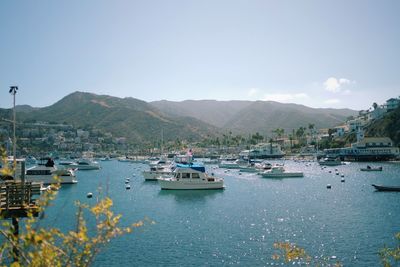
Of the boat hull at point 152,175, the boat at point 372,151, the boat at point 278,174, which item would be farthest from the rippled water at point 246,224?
the boat at point 372,151

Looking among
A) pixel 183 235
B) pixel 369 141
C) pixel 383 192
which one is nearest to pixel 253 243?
pixel 183 235

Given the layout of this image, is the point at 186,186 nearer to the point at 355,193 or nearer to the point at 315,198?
the point at 315,198

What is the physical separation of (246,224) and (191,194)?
24.6 meters

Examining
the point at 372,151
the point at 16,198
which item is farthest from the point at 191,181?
the point at 372,151

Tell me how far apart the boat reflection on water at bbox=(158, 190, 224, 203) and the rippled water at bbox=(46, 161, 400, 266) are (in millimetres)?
165

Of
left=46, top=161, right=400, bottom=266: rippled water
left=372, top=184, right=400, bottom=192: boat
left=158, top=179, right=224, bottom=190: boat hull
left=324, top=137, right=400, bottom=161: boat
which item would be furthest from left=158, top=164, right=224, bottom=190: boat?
left=324, top=137, right=400, bottom=161: boat

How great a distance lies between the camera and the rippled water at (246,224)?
1207 inches

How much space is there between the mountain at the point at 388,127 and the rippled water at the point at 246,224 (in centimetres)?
11485

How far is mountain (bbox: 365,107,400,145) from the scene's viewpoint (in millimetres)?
173525

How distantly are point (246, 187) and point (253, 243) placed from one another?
4337 centimetres

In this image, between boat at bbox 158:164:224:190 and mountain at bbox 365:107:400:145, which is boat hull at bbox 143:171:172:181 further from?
mountain at bbox 365:107:400:145

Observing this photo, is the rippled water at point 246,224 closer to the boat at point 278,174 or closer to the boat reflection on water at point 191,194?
the boat reflection on water at point 191,194

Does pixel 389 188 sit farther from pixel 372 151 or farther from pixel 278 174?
pixel 372 151

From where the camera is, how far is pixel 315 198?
6197 cm
